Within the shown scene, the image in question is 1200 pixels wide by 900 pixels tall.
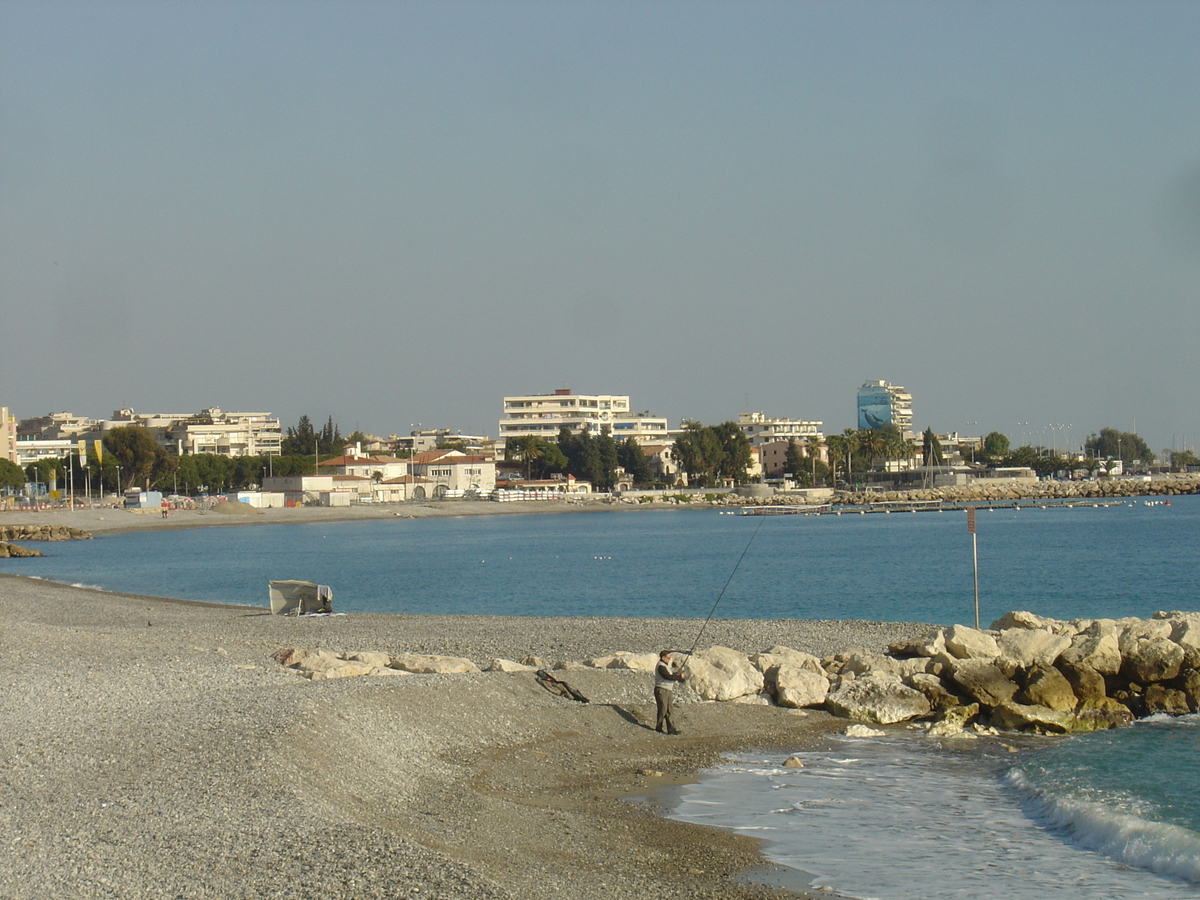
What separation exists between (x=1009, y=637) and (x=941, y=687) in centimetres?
181

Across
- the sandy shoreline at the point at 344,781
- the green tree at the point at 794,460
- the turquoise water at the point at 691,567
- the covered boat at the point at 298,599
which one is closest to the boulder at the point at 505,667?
the sandy shoreline at the point at 344,781

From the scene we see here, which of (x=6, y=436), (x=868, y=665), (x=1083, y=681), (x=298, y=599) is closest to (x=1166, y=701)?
(x=1083, y=681)

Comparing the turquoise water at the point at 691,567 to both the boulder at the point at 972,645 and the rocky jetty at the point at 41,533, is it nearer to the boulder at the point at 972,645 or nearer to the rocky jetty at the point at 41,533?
the rocky jetty at the point at 41,533

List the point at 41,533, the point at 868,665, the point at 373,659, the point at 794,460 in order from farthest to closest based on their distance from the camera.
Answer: the point at 794,460, the point at 41,533, the point at 373,659, the point at 868,665

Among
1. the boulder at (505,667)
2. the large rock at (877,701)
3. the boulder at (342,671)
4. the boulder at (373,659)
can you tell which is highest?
the boulder at (342,671)

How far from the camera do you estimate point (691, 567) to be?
5338 cm

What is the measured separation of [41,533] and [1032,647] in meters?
79.3

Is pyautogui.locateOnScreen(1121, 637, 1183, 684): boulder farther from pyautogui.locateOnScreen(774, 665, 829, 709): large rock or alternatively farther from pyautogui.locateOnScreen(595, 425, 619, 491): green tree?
pyautogui.locateOnScreen(595, 425, 619, 491): green tree

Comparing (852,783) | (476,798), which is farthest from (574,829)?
(852,783)

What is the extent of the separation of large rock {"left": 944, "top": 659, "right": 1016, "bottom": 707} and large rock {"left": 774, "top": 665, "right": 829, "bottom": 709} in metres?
1.82

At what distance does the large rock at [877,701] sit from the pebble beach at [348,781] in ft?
1.08

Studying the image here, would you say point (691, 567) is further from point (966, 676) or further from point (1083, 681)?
point (966, 676)

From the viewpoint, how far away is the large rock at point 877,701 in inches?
608

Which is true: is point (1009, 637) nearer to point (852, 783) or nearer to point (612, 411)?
point (852, 783)
